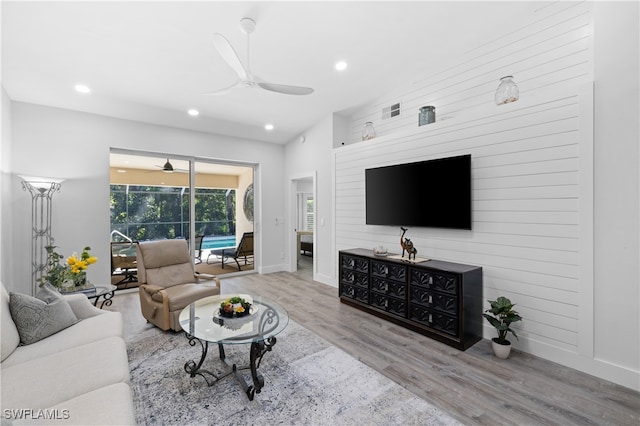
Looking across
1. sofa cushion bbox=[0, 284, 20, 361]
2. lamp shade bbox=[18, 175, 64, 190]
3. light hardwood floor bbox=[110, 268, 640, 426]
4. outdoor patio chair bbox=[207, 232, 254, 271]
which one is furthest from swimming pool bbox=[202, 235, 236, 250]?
sofa cushion bbox=[0, 284, 20, 361]

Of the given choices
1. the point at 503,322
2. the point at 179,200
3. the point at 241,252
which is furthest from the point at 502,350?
the point at 179,200

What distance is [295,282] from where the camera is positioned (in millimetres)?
5426

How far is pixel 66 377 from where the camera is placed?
1585mm

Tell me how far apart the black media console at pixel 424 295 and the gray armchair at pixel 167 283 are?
1926 millimetres

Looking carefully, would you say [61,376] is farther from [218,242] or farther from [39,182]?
[218,242]

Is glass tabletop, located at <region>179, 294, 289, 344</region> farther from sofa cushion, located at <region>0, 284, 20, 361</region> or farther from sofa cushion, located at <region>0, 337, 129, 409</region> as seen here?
sofa cushion, located at <region>0, 284, 20, 361</region>

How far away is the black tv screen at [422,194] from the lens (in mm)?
3189

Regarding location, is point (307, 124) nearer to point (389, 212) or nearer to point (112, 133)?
point (389, 212)

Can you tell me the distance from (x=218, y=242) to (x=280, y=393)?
13.9 feet

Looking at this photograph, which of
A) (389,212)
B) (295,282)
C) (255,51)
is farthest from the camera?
(295,282)

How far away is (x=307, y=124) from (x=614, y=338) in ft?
16.5

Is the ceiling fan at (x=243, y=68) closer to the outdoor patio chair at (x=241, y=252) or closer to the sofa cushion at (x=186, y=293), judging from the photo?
the sofa cushion at (x=186, y=293)

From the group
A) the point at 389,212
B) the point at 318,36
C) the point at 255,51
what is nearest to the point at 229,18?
the point at 255,51

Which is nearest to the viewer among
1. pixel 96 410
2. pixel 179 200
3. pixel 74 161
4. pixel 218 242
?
pixel 96 410
